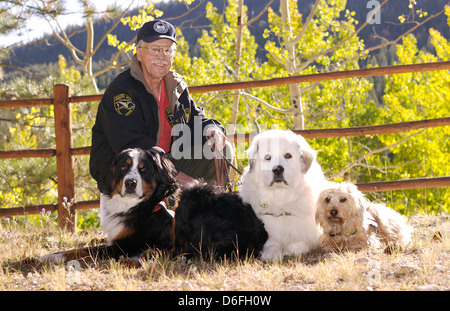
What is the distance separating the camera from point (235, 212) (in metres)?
3.79

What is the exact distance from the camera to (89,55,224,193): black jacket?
4.16m

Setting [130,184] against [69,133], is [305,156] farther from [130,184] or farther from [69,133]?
[69,133]

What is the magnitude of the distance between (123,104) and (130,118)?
Result: 0.55ft

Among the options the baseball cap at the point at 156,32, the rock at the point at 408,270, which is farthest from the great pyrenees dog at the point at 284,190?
the baseball cap at the point at 156,32

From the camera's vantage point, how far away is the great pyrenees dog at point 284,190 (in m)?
3.67

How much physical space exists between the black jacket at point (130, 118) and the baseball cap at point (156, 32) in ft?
0.90

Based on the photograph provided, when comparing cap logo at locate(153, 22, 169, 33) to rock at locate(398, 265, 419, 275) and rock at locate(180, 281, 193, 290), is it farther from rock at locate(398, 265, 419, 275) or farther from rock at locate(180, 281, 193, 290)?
rock at locate(398, 265, 419, 275)

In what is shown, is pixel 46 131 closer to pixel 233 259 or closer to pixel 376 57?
pixel 233 259

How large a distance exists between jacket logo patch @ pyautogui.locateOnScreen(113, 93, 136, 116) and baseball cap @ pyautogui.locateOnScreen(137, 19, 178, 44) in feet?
2.01

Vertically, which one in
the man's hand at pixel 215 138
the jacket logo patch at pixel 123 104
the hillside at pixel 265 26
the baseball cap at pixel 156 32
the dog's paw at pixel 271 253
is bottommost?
the dog's paw at pixel 271 253

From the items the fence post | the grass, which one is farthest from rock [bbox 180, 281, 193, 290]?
the fence post

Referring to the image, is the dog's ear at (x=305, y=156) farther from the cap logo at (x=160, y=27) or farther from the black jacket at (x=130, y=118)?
the cap logo at (x=160, y=27)
